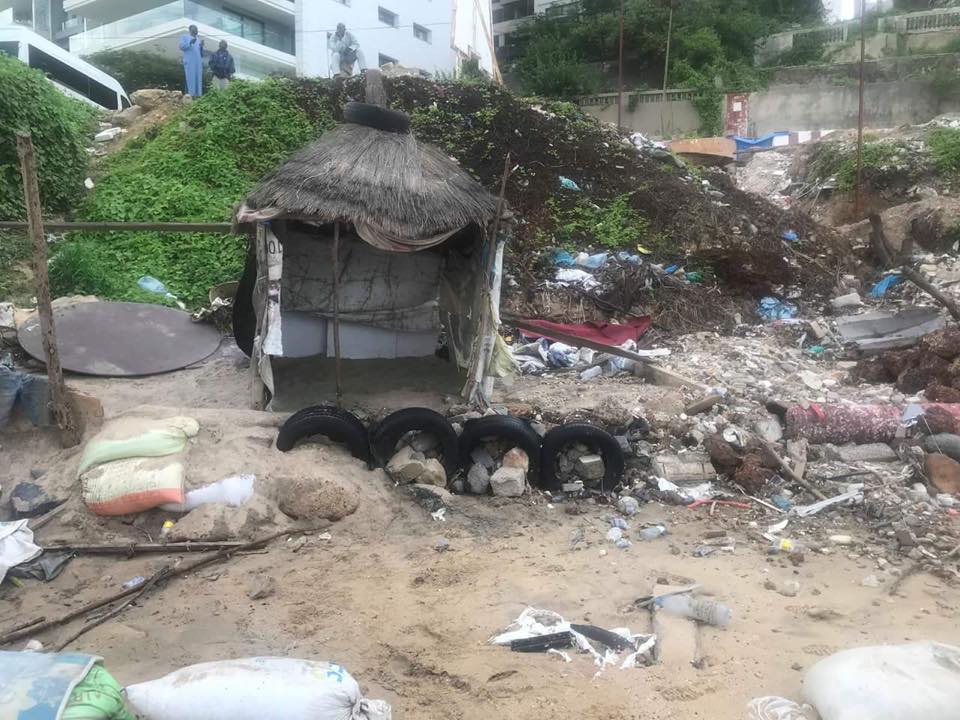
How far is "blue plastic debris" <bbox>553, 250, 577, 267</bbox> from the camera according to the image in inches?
395

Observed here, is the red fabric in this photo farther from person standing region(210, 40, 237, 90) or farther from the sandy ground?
person standing region(210, 40, 237, 90)

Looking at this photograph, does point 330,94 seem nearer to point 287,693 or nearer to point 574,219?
point 574,219

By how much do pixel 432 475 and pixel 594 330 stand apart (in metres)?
3.90

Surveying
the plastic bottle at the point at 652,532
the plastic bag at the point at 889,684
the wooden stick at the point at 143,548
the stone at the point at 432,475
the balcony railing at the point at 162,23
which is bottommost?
the plastic bottle at the point at 652,532

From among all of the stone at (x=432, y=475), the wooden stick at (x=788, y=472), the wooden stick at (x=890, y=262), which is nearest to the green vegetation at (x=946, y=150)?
the wooden stick at (x=890, y=262)

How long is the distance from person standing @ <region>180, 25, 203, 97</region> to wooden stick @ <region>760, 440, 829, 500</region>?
1202 centimetres

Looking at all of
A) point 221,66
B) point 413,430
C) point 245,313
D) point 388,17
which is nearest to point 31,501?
point 413,430

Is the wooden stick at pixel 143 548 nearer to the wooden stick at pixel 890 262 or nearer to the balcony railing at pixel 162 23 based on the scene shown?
the wooden stick at pixel 890 262

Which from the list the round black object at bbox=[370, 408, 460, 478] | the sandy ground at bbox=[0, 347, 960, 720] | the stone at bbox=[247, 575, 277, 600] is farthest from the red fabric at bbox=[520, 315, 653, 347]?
the stone at bbox=[247, 575, 277, 600]

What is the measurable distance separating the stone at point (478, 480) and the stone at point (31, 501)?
8.53 ft

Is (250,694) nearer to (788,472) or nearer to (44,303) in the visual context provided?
(44,303)

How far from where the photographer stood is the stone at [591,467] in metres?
5.42

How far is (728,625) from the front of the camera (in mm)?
3643

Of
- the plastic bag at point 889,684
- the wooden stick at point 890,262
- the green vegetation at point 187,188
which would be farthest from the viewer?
the green vegetation at point 187,188
